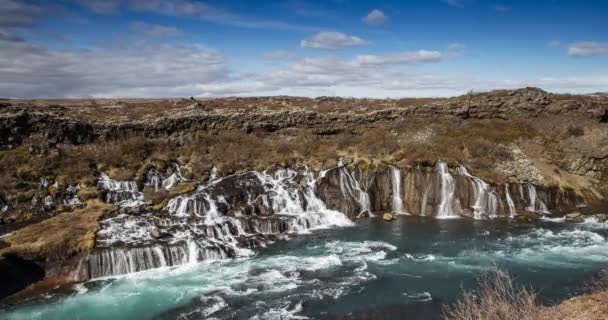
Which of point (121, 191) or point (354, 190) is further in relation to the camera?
point (354, 190)

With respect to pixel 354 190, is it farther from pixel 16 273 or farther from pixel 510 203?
pixel 16 273

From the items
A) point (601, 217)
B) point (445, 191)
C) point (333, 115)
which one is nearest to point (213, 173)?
point (333, 115)

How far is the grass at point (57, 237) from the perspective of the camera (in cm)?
2681

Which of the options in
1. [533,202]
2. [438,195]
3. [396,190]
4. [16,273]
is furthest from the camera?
[396,190]

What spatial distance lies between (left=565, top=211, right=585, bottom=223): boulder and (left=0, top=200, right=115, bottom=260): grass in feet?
117

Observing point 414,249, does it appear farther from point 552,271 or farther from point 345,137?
point 345,137

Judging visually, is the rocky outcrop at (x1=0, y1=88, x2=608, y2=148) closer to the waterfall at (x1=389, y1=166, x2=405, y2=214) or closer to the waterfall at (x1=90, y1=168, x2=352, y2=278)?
the waterfall at (x1=90, y1=168, x2=352, y2=278)

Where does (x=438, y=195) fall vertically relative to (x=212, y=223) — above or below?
above

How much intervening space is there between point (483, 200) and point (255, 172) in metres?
20.9

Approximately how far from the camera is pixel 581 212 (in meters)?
37.4

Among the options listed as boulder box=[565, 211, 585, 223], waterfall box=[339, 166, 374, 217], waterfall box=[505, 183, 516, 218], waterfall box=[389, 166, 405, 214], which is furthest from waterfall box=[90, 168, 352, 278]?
boulder box=[565, 211, 585, 223]

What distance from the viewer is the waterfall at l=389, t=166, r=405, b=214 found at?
40250 millimetres

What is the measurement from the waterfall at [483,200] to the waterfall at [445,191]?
1.81 m

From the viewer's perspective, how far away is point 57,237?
92.3ft
